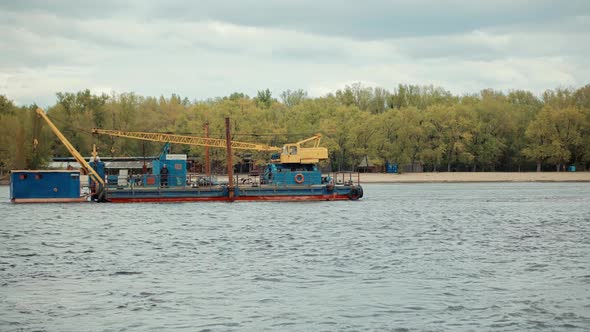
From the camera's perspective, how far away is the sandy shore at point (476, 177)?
14838 cm

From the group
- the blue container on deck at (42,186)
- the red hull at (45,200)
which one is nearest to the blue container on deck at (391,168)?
the red hull at (45,200)

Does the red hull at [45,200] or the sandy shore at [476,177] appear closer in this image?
the red hull at [45,200]

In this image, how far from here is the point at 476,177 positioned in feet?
496

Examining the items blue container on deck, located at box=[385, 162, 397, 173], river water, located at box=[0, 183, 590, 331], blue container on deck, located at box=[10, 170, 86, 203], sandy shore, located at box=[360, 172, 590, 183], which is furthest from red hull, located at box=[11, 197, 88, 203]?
blue container on deck, located at box=[385, 162, 397, 173]

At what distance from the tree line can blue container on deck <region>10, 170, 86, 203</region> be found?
65.9 metres

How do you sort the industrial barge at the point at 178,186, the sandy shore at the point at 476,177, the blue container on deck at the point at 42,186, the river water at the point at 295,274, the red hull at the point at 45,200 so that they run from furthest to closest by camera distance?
the sandy shore at the point at 476,177
the red hull at the point at 45,200
the industrial barge at the point at 178,186
the blue container on deck at the point at 42,186
the river water at the point at 295,274

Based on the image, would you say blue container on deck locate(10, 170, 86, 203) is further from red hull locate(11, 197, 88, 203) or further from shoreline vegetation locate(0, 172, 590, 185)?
shoreline vegetation locate(0, 172, 590, 185)

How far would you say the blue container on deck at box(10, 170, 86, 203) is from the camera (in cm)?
7625

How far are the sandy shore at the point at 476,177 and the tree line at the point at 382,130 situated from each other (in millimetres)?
2755

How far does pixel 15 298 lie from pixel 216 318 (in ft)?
25.0

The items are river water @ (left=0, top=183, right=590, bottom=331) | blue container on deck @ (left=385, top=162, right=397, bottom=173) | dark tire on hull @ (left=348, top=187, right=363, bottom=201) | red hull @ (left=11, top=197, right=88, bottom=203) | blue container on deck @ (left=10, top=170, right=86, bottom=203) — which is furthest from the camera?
blue container on deck @ (left=385, top=162, right=397, bottom=173)

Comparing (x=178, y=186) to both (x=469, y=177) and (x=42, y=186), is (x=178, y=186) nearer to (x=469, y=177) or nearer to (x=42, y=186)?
(x=42, y=186)

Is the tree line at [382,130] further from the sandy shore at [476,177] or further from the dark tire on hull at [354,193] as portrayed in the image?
the dark tire on hull at [354,193]

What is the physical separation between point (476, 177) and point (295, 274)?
122 metres
